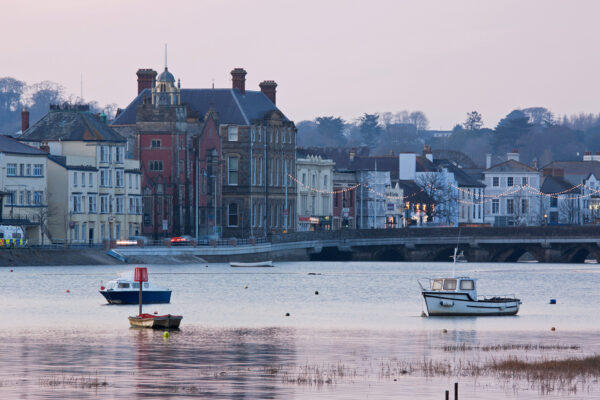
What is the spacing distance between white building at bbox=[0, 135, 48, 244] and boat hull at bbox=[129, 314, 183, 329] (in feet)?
309

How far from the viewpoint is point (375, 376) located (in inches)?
2544

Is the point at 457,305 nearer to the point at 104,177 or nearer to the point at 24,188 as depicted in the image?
the point at 24,188

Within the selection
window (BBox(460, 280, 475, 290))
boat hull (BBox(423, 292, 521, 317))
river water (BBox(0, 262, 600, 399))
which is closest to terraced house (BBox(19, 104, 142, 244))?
river water (BBox(0, 262, 600, 399))

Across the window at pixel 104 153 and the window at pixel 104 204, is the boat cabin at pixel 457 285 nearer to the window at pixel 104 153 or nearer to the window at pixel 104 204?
the window at pixel 104 204

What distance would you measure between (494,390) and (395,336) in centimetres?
2476

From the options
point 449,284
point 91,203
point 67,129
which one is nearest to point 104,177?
point 91,203

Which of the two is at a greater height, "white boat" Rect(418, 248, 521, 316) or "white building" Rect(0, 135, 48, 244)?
"white building" Rect(0, 135, 48, 244)

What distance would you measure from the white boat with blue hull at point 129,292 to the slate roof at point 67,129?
87.7m

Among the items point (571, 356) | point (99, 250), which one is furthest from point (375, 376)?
point (99, 250)

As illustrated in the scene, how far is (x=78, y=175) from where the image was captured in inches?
7613

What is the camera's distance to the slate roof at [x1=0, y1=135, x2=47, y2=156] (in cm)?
18335

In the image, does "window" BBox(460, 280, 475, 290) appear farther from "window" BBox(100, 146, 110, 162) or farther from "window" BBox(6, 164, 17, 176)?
"window" BBox(100, 146, 110, 162)

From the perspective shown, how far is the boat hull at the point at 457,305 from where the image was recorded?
9900cm

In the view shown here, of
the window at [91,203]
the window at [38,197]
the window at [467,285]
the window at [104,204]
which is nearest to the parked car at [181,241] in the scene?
the window at [104,204]
